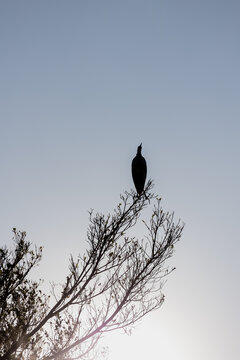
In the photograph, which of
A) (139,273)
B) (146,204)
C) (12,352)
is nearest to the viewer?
(12,352)

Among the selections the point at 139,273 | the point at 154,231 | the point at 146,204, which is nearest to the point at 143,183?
the point at 146,204

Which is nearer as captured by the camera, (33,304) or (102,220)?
(102,220)

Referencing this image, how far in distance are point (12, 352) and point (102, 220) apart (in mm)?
3103

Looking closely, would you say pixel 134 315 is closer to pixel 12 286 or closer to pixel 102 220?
pixel 102 220

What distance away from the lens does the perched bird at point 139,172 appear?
672cm

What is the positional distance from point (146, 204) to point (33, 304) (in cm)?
370

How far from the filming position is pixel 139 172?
6773 mm

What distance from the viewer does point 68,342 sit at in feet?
23.4

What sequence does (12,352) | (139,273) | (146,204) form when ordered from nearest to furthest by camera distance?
(12,352), (139,273), (146,204)

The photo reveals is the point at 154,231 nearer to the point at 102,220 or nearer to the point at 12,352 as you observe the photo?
the point at 102,220

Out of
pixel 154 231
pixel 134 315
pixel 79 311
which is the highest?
pixel 154 231

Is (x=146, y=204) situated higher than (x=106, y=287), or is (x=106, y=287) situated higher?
(x=146, y=204)

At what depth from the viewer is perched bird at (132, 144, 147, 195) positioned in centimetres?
672

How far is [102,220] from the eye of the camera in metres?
6.61
